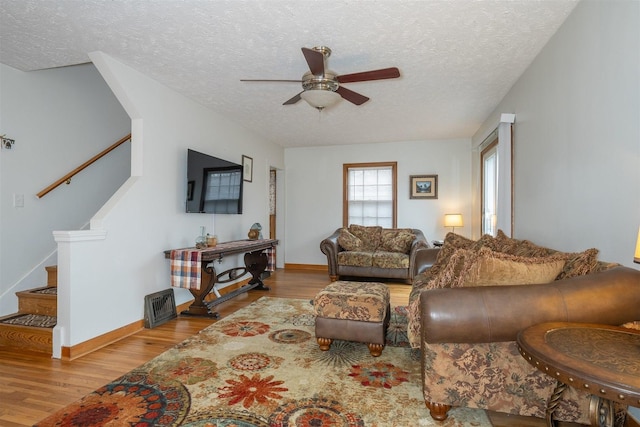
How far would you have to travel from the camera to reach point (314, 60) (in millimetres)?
2361

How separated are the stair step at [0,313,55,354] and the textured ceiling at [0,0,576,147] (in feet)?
7.64

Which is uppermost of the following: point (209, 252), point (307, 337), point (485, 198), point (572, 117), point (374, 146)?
point (374, 146)

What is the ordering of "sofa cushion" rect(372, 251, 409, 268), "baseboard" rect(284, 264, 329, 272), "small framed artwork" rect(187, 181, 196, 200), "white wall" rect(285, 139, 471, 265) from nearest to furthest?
"small framed artwork" rect(187, 181, 196, 200) → "sofa cushion" rect(372, 251, 409, 268) → "white wall" rect(285, 139, 471, 265) → "baseboard" rect(284, 264, 329, 272)

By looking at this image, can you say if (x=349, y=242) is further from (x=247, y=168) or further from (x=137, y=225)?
(x=137, y=225)

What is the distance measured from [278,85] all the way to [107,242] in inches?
88.8

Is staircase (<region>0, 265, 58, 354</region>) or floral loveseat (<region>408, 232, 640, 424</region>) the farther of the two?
staircase (<region>0, 265, 58, 354</region>)

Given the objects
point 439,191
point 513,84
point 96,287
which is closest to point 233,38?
point 96,287

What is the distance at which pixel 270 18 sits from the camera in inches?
91.7

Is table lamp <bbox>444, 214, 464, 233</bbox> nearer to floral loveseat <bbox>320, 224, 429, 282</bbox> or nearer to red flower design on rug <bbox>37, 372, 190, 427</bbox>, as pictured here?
floral loveseat <bbox>320, 224, 429, 282</bbox>

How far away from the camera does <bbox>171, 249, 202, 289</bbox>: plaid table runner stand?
3369 millimetres

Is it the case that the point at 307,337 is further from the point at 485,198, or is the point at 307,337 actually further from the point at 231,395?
the point at 485,198

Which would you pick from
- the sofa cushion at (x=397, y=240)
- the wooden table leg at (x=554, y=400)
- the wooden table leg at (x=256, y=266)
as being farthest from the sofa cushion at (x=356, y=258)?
the wooden table leg at (x=554, y=400)

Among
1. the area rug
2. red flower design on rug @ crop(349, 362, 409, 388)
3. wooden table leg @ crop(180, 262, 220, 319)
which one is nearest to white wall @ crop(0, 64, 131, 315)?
wooden table leg @ crop(180, 262, 220, 319)

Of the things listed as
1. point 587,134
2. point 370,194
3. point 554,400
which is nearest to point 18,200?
point 554,400
